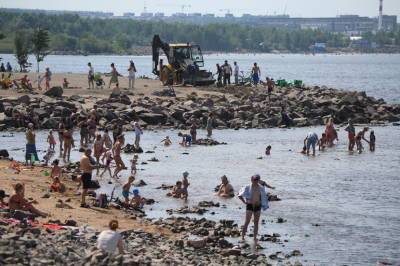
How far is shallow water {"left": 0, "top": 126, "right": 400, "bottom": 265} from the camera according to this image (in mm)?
23109

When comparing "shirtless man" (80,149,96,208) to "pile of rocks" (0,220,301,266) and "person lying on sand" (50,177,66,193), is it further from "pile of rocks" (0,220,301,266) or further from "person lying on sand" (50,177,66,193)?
"pile of rocks" (0,220,301,266)

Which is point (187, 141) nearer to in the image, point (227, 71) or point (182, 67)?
point (182, 67)

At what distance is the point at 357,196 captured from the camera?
99.3 ft

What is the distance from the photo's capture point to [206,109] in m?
50.1

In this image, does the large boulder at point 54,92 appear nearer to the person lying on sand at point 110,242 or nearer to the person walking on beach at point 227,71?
the person walking on beach at point 227,71

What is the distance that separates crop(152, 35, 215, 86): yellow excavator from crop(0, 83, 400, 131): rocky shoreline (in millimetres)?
1340

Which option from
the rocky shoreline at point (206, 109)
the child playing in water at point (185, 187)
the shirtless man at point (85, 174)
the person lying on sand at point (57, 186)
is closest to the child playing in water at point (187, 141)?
the rocky shoreline at point (206, 109)

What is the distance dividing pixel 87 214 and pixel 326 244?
5.77 metres

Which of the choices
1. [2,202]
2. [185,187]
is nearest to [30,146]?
[185,187]

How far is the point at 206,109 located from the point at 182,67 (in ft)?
31.4

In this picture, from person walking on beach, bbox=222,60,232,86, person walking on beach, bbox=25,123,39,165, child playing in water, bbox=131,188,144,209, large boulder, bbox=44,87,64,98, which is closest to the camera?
child playing in water, bbox=131,188,144,209

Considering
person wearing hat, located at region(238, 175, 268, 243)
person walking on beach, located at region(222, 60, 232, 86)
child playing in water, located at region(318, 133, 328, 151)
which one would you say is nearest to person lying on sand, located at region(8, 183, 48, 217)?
person wearing hat, located at region(238, 175, 268, 243)

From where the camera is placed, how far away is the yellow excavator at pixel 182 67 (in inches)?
2324

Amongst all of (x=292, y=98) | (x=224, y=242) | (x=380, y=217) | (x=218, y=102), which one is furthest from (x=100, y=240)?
(x=292, y=98)
